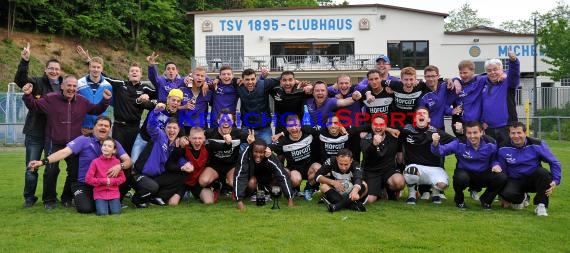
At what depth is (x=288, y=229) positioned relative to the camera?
563 cm

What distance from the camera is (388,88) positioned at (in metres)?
8.01

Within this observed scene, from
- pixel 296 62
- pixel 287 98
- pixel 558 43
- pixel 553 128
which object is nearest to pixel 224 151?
pixel 287 98

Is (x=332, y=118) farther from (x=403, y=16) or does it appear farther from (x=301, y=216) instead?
(x=403, y=16)

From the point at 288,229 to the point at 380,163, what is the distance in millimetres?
2510

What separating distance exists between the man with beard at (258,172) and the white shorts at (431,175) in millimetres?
1926

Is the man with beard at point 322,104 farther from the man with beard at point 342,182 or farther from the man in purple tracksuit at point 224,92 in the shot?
the man in purple tracksuit at point 224,92

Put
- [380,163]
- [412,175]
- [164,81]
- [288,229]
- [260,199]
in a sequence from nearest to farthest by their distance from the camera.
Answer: [288,229], [260,199], [412,175], [380,163], [164,81]

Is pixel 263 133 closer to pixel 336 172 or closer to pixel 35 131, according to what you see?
pixel 336 172

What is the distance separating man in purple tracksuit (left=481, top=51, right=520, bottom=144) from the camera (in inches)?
290

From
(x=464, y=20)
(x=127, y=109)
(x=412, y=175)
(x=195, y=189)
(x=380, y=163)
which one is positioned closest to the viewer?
(x=412, y=175)

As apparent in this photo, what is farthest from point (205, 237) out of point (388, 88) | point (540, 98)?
point (540, 98)

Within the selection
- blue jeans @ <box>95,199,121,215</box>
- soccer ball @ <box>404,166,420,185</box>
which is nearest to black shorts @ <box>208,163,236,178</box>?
blue jeans @ <box>95,199,121,215</box>

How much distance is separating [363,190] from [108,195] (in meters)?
3.37

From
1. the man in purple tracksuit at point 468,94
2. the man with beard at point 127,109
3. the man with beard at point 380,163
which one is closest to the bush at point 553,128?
the man in purple tracksuit at point 468,94
